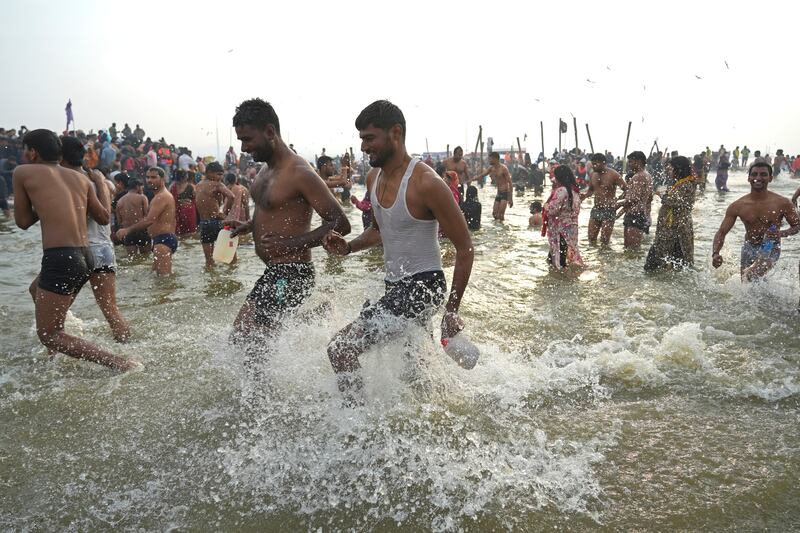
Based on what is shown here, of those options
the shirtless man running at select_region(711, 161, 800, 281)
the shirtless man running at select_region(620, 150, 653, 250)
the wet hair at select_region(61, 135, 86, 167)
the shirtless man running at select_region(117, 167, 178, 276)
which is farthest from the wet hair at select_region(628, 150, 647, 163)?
the wet hair at select_region(61, 135, 86, 167)

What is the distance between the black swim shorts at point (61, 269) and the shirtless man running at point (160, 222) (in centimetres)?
347

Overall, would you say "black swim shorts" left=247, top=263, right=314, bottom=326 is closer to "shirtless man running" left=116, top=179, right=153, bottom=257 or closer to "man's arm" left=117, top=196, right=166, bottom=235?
"man's arm" left=117, top=196, right=166, bottom=235

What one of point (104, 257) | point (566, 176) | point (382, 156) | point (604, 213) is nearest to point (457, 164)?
point (604, 213)

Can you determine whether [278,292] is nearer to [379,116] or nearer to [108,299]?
[379,116]

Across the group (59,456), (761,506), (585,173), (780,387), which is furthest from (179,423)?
(585,173)

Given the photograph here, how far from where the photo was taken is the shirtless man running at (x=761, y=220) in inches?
228

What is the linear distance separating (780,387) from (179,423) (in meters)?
3.93

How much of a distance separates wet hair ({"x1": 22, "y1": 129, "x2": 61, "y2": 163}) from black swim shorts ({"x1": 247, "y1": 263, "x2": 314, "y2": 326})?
188 centimetres

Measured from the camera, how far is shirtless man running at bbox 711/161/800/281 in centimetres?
580

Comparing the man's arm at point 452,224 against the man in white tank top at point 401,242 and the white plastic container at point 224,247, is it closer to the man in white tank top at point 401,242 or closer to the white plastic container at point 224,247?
the man in white tank top at point 401,242

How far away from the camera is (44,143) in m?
3.83

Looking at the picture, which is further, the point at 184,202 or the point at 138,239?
the point at 184,202

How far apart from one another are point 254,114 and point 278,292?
1.07m

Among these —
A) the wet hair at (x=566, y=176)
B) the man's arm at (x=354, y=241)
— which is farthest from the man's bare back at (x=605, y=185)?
the man's arm at (x=354, y=241)
